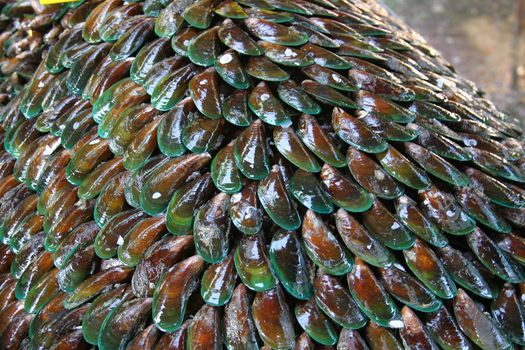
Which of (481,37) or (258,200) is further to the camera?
(481,37)

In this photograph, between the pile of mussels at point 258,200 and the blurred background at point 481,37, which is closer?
the pile of mussels at point 258,200

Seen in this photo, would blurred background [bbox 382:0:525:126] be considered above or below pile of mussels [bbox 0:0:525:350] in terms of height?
below

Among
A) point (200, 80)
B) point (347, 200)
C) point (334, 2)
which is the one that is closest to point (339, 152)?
point (347, 200)

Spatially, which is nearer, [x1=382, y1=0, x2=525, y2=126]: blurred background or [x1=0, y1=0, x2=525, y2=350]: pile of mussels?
[x1=0, y1=0, x2=525, y2=350]: pile of mussels

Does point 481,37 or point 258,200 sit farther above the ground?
point 258,200
